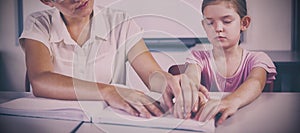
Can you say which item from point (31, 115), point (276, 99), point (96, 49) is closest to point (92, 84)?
point (96, 49)

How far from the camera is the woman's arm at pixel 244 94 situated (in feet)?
4.11

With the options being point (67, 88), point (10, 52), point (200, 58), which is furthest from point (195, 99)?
point (10, 52)

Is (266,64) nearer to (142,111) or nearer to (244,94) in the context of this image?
(244,94)

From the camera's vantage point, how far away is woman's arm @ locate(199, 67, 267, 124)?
49.3 inches

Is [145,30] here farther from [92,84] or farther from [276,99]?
[276,99]

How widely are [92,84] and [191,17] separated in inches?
17.4

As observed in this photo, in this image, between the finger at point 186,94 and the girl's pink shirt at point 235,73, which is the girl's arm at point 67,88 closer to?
the finger at point 186,94

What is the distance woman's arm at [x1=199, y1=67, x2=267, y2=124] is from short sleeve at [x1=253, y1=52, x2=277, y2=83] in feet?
0.04

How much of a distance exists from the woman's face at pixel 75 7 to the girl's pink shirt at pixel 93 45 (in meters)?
0.02

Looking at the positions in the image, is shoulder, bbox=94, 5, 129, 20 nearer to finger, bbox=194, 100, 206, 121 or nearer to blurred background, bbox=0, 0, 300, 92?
blurred background, bbox=0, 0, 300, 92

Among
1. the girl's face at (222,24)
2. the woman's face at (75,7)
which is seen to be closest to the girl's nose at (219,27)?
the girl's face at (222,24)

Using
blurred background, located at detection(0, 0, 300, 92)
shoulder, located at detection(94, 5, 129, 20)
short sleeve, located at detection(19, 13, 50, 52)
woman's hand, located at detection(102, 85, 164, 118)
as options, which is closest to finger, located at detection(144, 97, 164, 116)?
woman's hand, located at detection(102, 85, 164, 118)

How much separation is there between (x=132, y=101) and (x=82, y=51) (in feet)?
0.90

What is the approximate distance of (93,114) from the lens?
1.31 m
